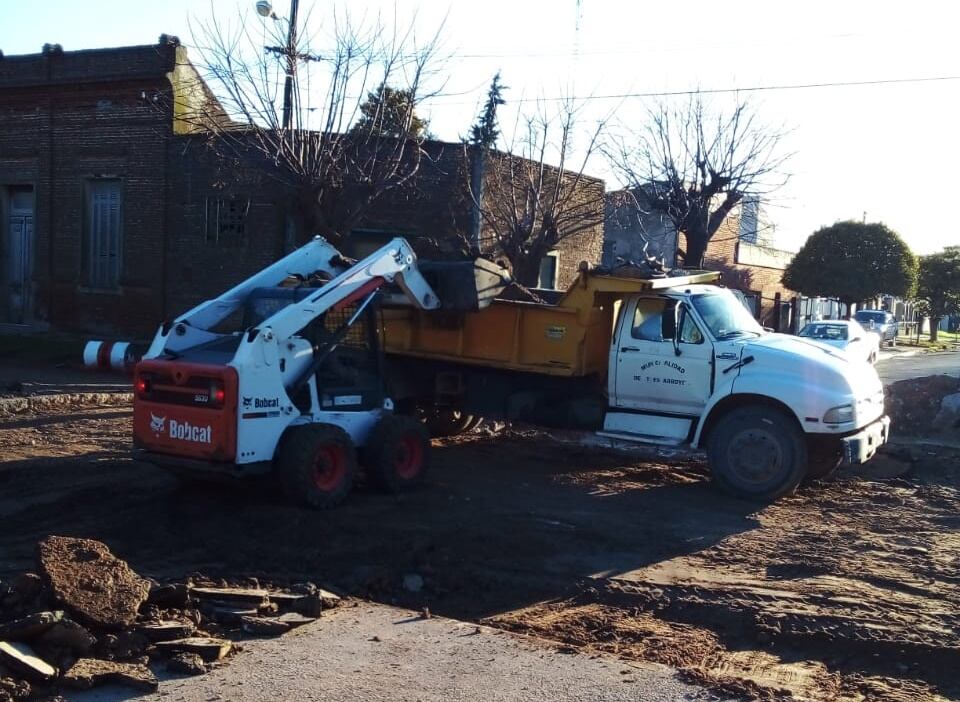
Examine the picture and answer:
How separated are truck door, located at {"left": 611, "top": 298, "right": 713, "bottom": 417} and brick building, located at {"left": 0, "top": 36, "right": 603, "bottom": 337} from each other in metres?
9.52

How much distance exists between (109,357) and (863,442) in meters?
14.6

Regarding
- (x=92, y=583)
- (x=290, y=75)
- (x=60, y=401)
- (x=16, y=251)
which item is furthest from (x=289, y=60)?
(x=16, y=251)

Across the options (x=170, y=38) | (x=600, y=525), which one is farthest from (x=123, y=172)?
(x=600, y=525)

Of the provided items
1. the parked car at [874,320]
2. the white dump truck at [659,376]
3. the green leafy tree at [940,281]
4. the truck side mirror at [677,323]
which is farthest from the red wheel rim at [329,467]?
the green leafy tree at [940,281]

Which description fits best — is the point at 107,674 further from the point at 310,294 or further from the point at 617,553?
the point at 310,294

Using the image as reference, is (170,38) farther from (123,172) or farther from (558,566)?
(558,566)

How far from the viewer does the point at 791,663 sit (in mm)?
6262

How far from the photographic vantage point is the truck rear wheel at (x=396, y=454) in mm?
9961

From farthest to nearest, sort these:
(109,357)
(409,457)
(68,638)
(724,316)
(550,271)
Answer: (550,271) < (109,357) < (724,316) < (409,457) < (68,638)

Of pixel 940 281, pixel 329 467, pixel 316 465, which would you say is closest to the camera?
pixel 316 465

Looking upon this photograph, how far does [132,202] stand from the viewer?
78.6 ft

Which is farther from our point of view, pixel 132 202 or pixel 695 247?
pixel 132 202

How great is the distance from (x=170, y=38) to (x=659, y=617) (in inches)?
796

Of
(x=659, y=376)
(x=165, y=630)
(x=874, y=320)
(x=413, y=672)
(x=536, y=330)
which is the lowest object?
(x=413, y=672)
